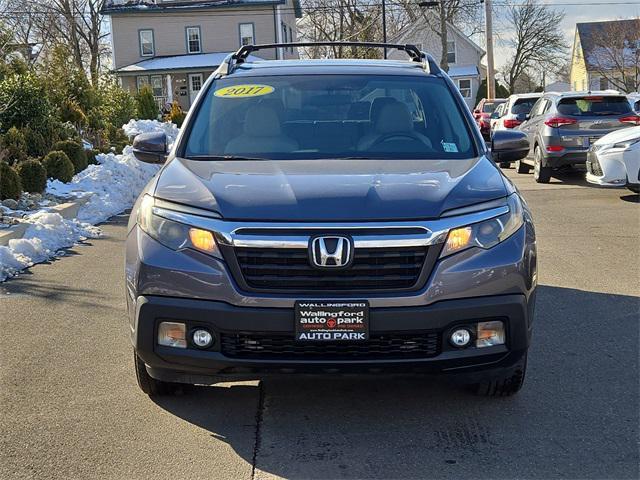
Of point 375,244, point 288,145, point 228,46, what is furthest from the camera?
point 228,46

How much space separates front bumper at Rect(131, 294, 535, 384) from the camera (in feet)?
12.3

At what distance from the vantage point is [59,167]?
13.9 meters

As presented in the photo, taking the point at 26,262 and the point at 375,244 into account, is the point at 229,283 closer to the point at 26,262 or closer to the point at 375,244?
the point at 375,244

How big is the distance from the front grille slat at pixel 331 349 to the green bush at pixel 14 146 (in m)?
10.8

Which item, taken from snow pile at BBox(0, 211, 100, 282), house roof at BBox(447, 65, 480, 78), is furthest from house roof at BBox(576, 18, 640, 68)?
snow pile at BBox(0, 211, 100, 282)

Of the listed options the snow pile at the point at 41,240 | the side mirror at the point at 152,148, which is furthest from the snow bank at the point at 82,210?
the side mirror at the point at 152,148

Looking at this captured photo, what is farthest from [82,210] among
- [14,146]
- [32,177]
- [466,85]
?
[466,85]

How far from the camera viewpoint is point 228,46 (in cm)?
4912

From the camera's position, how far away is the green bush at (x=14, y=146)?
13844 millimetres

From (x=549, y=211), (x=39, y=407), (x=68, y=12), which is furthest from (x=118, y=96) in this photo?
(x=68, y=12)

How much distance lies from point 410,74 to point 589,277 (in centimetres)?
303

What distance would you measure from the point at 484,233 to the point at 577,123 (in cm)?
1204

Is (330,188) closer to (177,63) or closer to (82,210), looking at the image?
(82,210)

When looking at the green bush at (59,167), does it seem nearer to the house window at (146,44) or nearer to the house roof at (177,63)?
the house roof at (177,63)
